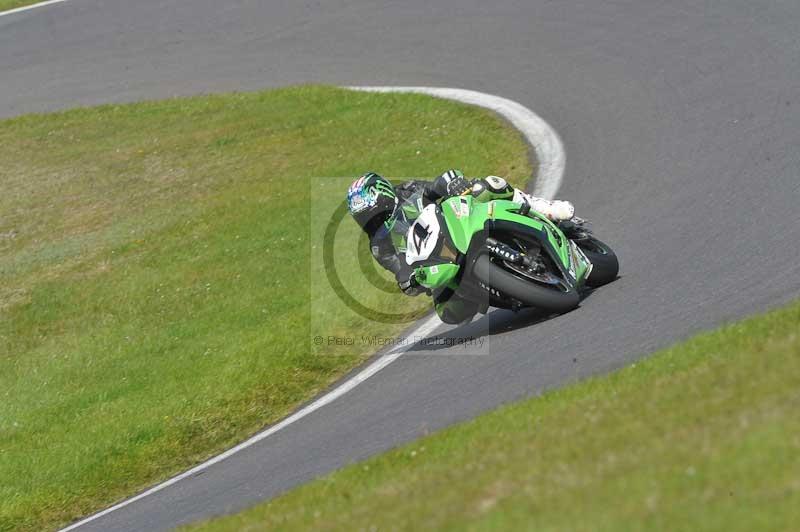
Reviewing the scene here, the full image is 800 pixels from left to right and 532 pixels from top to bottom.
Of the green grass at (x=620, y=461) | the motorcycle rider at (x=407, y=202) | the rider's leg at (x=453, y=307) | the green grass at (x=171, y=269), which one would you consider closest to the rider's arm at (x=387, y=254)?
the motorcycle rider at (x=407, y=202)

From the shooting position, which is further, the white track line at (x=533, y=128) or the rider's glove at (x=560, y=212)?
the white track line at (x=533, y=128)

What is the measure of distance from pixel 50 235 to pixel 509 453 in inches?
439

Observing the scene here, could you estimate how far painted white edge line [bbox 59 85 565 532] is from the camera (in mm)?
9781

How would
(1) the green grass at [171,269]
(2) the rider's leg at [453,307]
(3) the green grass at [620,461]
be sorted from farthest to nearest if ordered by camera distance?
(1) the green grass at [171,269], (2) the rider's leg at [453,307], (3) the green grass at [620,461]

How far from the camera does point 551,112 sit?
15312 millimetres

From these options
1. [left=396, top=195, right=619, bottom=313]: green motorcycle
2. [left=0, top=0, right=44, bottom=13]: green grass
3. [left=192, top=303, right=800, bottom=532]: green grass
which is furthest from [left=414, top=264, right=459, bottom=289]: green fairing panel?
[left=0, top=0, right=44, bottom=13]: green grass

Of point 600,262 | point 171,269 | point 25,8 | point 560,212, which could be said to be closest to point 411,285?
point 560,212

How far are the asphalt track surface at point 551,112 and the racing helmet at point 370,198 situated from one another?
134cm

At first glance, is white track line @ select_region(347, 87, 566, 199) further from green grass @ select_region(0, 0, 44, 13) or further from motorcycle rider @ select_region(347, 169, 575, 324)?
green grass @ select_region(0, 0, 44, 13)

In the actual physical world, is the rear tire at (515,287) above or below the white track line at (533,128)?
above

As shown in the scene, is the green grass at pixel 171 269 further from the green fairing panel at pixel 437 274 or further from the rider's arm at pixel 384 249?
the green fairing panel at pixel 437 274

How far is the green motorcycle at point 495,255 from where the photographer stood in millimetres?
9492

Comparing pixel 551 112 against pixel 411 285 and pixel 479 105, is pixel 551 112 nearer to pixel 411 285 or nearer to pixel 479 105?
pixel 479 105

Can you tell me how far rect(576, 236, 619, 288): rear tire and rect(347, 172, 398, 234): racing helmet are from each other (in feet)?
5.61
